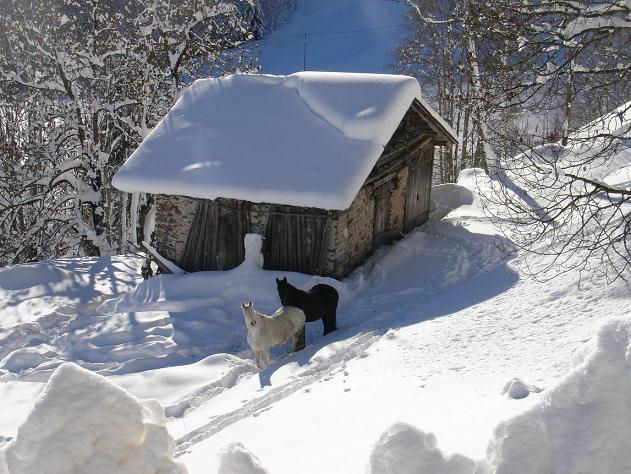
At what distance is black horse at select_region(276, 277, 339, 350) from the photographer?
436 inches

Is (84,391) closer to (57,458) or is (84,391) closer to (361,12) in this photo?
(57,458)

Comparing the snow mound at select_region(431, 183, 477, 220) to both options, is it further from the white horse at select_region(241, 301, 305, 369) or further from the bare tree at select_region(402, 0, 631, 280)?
the white horse at select_region(241, 301, 305, 369)

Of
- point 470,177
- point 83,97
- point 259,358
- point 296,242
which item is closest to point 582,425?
point 259,358

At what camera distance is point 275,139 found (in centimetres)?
1457

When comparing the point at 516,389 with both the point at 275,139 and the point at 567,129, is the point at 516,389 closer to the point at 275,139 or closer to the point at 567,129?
the point at 567,129

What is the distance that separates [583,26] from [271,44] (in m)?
47.2

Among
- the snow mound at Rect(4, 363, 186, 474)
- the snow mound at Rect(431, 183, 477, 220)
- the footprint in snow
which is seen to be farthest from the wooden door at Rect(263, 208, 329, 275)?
the snow mound at Rect(4, 363, 186, 474)

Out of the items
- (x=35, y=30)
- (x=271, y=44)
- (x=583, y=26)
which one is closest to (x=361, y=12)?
(x=271, y=44)

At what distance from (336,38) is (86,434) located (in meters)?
53.6

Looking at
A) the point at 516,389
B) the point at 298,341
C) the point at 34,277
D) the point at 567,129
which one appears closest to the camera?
the point at 516,389

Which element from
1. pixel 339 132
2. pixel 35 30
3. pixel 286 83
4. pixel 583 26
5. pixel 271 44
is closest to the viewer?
pixel 583 26

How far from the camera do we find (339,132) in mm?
14445

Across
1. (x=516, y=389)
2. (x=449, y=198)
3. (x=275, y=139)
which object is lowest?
(x=449, y=198)

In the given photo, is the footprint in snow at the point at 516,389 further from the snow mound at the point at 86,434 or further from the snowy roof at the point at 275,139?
the snowy roof at the point at 275,139
